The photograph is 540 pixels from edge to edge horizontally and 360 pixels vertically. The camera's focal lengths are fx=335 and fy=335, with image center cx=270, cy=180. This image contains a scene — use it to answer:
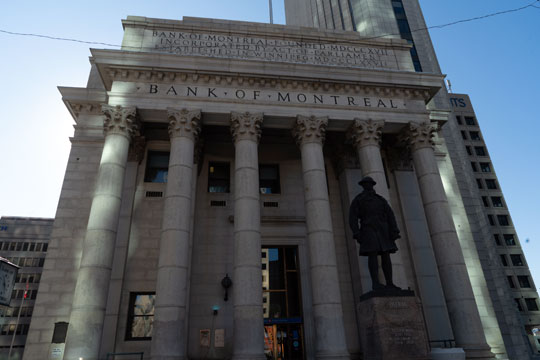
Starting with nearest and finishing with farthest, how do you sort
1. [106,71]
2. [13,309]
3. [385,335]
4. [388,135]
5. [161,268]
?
[385,335] < [161,268] < [106,71] < [388,135] < [13,309]

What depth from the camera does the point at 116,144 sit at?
1616 centimetres

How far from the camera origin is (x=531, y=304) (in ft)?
175

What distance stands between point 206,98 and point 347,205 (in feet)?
33.0

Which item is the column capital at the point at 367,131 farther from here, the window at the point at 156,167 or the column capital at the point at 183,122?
the window at the point at 156,167

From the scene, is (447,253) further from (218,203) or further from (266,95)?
(218,203)

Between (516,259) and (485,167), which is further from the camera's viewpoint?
(485,167)

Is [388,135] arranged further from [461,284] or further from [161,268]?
[161,268]

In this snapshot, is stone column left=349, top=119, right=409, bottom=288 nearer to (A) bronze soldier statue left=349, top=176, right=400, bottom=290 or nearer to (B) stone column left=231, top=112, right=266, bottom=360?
(B) stone column left=231, top=112, right=266, bottom=360

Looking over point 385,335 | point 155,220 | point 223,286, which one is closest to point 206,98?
point 155,220

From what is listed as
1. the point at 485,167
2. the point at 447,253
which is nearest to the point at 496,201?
the point at 485,167

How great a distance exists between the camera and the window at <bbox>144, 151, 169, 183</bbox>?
19.8m

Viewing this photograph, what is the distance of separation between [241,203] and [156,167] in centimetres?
728

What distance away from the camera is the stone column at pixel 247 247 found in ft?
44.0

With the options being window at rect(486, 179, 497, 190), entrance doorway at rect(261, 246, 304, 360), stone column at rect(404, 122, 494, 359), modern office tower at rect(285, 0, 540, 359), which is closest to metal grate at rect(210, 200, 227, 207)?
entrance doorway at rect(261, 246, 304, 360)
